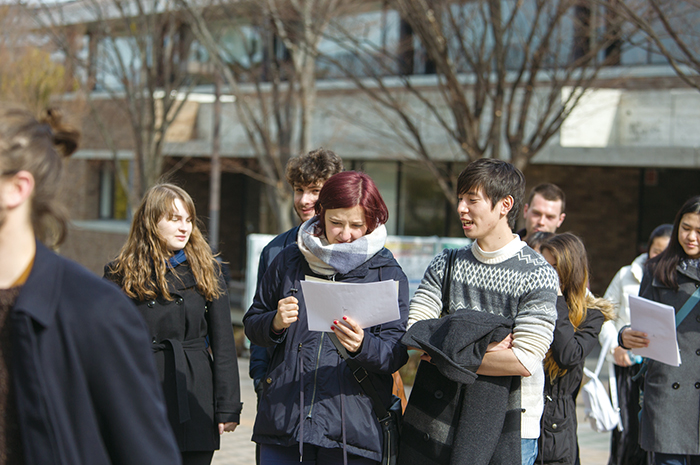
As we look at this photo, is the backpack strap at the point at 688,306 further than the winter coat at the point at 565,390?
Yes

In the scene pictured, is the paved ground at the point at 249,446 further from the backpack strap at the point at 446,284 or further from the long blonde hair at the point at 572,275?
the backpack strap at the point at 446,284

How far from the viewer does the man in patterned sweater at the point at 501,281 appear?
3.06 metres

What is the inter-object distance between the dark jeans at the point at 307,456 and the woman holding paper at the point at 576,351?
1125 mm

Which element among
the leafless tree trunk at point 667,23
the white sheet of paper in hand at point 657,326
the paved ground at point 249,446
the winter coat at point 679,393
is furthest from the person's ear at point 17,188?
the leafless tree trunk at point 667,23

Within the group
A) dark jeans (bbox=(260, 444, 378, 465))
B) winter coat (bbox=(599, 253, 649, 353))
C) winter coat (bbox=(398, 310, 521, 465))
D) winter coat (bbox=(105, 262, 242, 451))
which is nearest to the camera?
winter coat (bbox=(398, 310, 521, 465))

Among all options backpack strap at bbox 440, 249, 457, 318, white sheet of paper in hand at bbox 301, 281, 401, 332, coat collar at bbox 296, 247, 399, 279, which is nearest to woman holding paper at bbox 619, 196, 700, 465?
backpack strap at bbox 440, 249, 457, 318

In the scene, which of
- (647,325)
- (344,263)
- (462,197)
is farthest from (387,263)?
(647,325)

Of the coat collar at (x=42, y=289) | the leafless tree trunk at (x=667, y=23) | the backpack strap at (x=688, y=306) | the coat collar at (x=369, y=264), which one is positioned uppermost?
the leafless tree trunk at (x=667, y=23)

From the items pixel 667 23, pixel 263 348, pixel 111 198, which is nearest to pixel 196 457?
pixel 263 348

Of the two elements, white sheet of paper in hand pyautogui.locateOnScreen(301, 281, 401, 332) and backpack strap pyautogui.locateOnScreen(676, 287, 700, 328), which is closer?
white sheet of paper in hand pyautogui.locateOnScreen(301, 281, 401, 332)

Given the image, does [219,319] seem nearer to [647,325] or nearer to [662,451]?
[647,325]

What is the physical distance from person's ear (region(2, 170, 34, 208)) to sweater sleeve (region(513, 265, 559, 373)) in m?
1.98

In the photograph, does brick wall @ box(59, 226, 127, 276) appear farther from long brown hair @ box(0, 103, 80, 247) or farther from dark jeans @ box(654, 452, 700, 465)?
long brown hair @ box(0, 103, 80, 247)

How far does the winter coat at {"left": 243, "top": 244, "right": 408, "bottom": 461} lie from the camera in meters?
3.12
